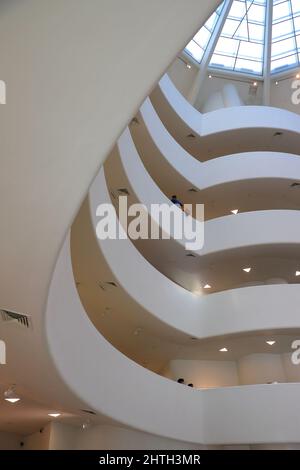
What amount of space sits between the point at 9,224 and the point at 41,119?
109 centimetres

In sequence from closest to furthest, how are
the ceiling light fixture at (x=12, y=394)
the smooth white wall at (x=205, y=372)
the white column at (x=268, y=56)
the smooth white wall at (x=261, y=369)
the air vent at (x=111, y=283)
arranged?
1. the ceiling light fixture at (x=12, y=394)
2. the air vent at (x=111, y=283)
3. the smooth white wall at (x=261, y=369)
4. the smooth white wall at (x=205, y=372)
5. the white column at (x=268, y=56)

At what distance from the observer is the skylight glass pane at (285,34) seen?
19.5m

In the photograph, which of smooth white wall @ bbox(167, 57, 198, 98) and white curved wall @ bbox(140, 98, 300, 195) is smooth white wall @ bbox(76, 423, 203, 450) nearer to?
white curved wall @ bbox(140, 98, 300, 195)

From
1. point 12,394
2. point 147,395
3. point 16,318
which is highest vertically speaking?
point 16,318

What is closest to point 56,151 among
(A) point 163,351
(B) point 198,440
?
(B) point 198,440

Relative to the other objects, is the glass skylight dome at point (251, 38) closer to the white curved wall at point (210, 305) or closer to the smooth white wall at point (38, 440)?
the white curved wall at point (210, 305)

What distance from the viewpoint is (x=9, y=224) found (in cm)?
340

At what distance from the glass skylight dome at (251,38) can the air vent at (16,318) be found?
713 inches

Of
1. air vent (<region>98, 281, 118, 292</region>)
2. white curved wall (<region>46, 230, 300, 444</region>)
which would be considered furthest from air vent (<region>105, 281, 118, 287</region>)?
white curved wall (<region>46, 230, 300, 444</region>)

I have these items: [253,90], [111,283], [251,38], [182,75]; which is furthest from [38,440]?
[251,38]

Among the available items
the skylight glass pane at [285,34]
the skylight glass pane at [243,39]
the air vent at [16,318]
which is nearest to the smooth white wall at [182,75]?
the skylight glass pane at [243,39]

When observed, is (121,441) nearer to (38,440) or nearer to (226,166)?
(38,440)

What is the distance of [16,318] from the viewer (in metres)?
4.62

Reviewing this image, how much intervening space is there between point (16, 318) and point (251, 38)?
66.8ft
